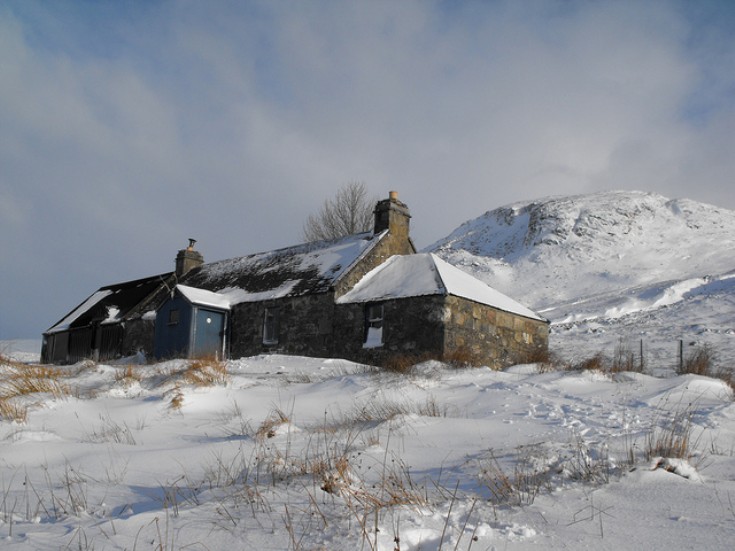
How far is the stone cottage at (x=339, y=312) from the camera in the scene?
18.5 metres

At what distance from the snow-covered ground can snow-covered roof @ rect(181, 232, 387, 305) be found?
11356mm

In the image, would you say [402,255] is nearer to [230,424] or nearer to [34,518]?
[230,424]

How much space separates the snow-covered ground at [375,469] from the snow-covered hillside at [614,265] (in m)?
14.0

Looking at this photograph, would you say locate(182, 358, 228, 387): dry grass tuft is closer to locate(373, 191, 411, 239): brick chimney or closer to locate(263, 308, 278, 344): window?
locate(263, 308, 278, 344): window

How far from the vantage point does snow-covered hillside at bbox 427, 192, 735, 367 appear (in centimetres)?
2758

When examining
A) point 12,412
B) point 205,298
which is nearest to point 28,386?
point 12,412

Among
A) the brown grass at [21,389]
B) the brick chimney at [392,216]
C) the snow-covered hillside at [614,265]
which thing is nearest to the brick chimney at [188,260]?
the brick chimney at [392,216]

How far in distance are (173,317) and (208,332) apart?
1.45 metres

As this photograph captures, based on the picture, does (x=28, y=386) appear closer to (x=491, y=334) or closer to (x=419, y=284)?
(x=419, y=284)

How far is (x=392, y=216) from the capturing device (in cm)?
2272

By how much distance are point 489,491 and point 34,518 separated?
9.79ft

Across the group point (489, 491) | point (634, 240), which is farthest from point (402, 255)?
point (634, 240)

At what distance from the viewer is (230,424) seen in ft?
25.8

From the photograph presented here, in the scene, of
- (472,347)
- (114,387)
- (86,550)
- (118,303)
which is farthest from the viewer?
(118,303)
